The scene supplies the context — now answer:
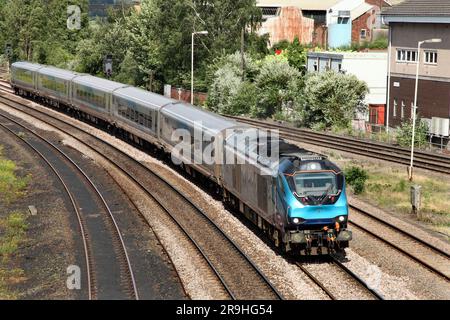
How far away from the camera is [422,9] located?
171 ft

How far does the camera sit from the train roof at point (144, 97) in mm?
39781

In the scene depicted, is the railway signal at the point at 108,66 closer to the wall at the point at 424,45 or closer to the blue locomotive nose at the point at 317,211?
the wall at the point at 424,45

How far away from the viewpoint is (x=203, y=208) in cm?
2848

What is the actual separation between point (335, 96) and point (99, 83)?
17920 mm

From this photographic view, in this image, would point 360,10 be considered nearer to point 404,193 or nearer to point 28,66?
point 28,66

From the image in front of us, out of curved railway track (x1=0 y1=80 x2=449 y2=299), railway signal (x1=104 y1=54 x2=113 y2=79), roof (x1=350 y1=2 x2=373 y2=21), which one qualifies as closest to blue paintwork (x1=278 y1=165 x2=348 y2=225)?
curved railway track (x1=0 y1=80 x2=449 y2=299)

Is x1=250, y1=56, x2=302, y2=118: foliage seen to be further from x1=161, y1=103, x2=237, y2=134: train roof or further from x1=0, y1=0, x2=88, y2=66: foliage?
x1=0, y1=0, x2=88, y2=66: foliage

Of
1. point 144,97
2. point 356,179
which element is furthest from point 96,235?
point 144,97

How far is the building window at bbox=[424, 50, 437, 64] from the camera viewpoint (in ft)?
166

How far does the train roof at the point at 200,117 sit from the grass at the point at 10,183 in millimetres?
8188

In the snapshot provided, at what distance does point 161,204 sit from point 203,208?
1761mm

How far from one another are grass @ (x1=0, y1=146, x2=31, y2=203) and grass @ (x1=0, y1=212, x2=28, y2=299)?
11.2 feet
